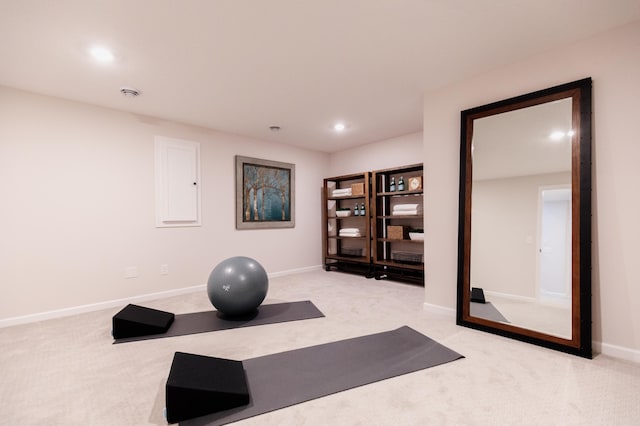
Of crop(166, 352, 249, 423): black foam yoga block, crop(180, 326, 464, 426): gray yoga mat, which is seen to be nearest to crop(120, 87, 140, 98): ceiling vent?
crop(166, 352, 249, 423): black foam yoga block

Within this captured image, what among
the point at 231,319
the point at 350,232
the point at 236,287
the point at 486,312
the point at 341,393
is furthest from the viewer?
the point at 350,232

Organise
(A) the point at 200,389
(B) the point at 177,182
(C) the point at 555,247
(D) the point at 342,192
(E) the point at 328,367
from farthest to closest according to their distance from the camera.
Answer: (D) the point at 342,192
(B) the point at 177,182
(C) the point at 555,247
(E) the point at 328,367
(A) the point at 200,389

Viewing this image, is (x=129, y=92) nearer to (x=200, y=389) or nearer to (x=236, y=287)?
(x=236, y=287)

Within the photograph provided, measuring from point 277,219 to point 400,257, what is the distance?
7.36 feet

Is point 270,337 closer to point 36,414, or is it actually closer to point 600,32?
point 36,414

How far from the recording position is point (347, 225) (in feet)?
19.2

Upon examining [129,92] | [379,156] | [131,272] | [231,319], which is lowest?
[231,319]

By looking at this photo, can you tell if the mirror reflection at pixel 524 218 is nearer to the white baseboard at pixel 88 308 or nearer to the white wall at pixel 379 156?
the white wall at pixel 379 156

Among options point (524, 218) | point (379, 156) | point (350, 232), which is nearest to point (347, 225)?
point (350, 232)

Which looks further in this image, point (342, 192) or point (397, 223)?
point (342, 192)

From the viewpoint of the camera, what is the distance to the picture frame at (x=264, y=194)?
4.75 metres

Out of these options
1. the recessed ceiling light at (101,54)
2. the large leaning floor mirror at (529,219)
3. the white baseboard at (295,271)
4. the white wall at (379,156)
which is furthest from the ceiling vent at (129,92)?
the white wall at (379,156)

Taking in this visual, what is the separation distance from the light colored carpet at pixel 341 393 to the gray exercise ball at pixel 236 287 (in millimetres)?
294

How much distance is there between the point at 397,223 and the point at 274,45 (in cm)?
358
